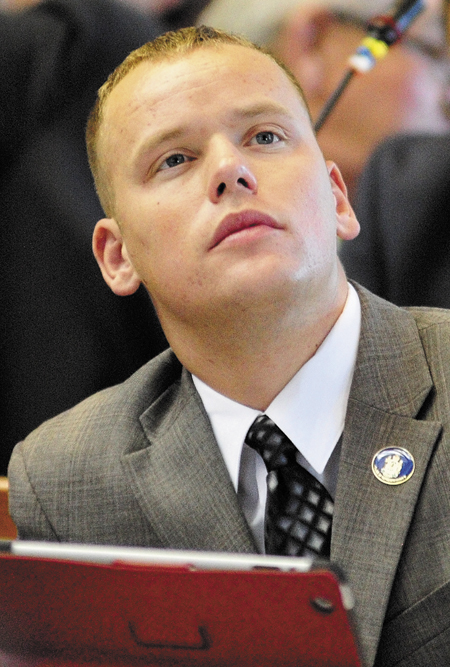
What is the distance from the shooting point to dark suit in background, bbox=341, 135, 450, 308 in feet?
4.46

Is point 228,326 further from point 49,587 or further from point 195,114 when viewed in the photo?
point 49,587

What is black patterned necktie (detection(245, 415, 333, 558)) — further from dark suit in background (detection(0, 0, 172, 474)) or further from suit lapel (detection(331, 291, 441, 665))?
dark suit in background (detection(0, 0, 172, 474))

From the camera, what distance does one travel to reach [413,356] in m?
0.91

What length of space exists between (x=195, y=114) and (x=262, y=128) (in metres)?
0.07

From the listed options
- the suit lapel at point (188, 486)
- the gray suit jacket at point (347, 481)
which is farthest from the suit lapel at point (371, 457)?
the suit lapel at point (188, 486)

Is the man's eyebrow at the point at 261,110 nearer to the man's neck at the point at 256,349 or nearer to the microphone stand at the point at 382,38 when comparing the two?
the man's neck at the point at 256,349

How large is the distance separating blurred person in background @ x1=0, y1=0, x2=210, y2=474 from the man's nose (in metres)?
0.55

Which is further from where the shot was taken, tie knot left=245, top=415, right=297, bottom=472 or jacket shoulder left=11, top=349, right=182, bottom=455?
jacket shoulder left=11, top=349, right=182, bottom=455

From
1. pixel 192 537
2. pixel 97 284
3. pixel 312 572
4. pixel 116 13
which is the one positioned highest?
pixel 312 572

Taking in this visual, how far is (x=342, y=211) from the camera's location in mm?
1050

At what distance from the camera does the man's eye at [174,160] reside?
92cm

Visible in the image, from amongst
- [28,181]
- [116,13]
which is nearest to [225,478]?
[28,181]

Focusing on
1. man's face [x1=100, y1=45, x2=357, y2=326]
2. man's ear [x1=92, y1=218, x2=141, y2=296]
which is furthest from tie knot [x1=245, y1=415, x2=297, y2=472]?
man's ear [x1=92, y1=218, x2=141, y2=296]

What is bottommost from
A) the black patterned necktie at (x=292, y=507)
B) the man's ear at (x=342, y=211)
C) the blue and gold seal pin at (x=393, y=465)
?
the black patterned necktie at (x=292, y=507)
